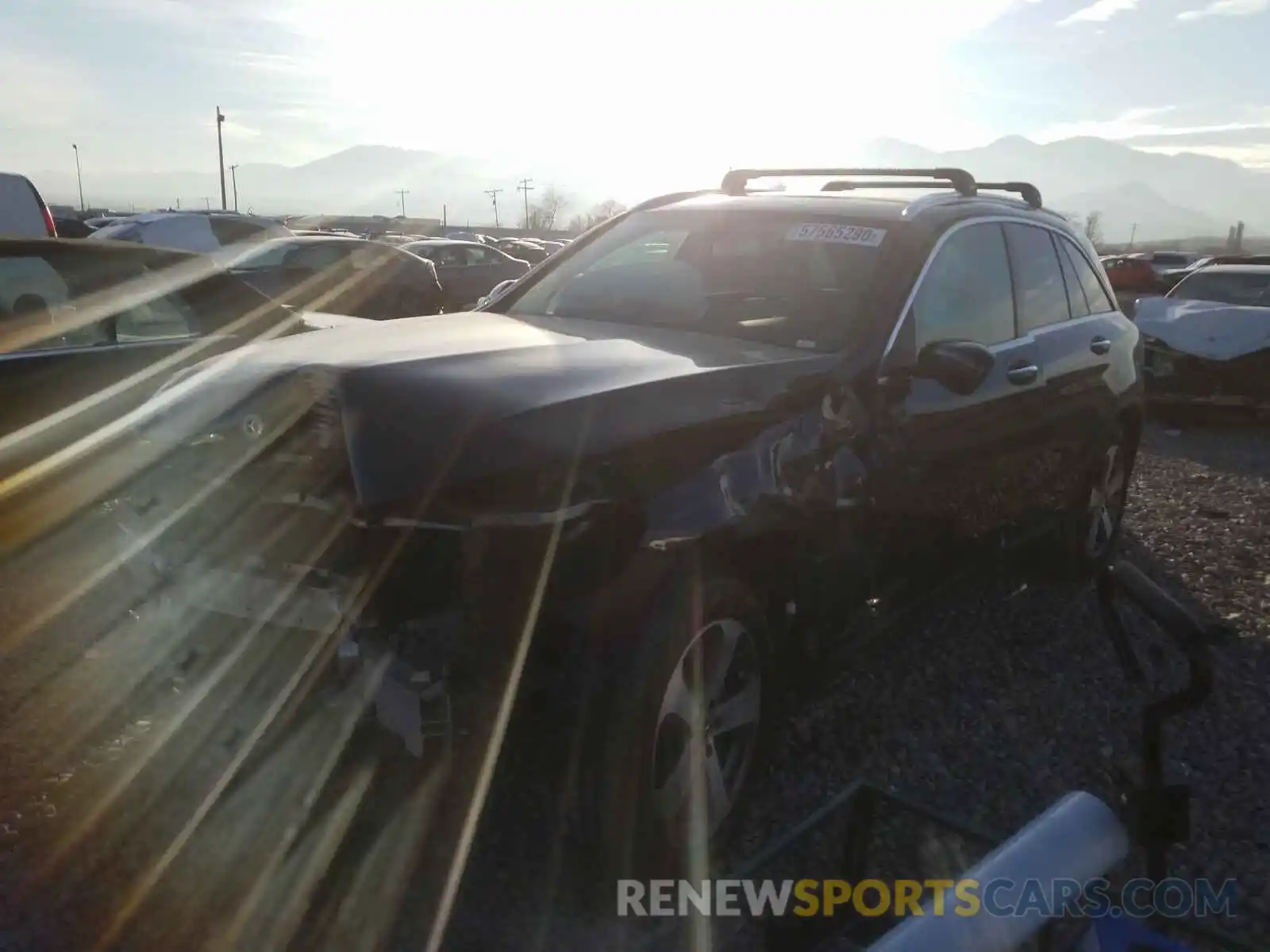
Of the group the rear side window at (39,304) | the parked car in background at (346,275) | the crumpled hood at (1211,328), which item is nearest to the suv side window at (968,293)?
the rear side window at (39,304)

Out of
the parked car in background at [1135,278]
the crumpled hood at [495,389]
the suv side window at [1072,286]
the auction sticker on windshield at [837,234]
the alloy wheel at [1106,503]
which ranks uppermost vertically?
the auction sticker on windshield at [837,234]

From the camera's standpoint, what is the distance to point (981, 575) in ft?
13.8

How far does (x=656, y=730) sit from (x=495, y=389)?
3.06 feet

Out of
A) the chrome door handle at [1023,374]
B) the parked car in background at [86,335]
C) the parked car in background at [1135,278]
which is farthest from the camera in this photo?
the parked car in background at [1135,278]

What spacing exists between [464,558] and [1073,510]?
364 cm

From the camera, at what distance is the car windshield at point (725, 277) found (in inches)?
138

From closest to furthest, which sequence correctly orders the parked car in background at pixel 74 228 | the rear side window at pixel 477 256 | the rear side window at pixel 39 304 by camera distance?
the rear side window at pixel 39 304 → the parked car in background at pixel 74 228 → the rear side window at pixel 477 256

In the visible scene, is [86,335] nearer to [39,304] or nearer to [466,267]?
[39,304]

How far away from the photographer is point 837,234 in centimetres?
373

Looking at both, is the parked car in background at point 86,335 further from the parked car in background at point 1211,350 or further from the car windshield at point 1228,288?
the car windshield at point 1228,288

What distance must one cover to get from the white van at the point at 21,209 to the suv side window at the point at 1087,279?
6800mm

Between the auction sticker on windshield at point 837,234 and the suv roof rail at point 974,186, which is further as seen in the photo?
the suv roof rail at point 974,186

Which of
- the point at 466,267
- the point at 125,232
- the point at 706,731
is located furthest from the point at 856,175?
the point at 466,267

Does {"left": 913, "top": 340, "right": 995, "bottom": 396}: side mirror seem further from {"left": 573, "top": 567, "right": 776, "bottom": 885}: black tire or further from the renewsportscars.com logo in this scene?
the renewsportscars.com logo
